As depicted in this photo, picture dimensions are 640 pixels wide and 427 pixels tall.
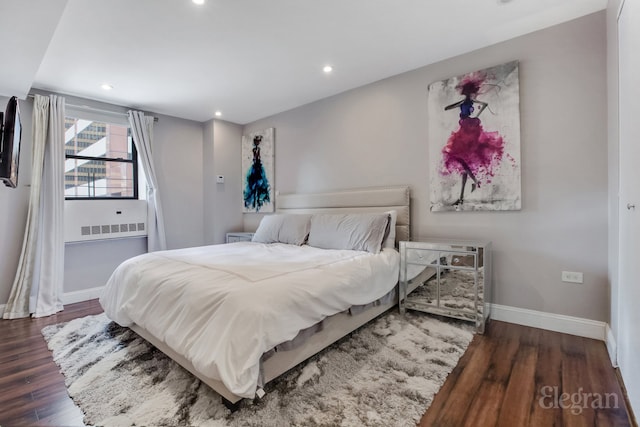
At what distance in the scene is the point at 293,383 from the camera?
1.78 m

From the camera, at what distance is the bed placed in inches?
59.1

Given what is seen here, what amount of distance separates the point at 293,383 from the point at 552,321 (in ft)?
7.30

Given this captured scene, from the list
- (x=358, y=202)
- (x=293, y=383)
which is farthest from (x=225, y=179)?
(x=293, y=383)

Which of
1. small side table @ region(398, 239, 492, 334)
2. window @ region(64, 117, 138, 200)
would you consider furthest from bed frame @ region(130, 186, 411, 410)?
window @ region(64, 117, 138, 200)

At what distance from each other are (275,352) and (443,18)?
2.72 m

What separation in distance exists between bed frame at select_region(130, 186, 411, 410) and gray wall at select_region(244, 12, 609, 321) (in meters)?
0.18

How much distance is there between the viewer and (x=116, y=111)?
3.97 meters

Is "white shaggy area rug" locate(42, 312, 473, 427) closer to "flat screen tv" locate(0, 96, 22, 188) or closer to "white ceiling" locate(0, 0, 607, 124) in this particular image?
"flat screen tv" locate(0, 96, 22, 188)

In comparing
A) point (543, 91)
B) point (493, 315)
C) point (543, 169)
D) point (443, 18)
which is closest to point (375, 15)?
point (443, 18)

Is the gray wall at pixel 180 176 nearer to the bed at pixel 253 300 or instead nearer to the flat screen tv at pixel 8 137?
the bed at pixel 253 300

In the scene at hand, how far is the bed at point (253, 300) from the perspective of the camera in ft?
4.92

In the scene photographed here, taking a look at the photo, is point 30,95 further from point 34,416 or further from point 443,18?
point 443,18

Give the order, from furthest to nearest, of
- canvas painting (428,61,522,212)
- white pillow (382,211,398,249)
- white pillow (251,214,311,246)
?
white pillow (251,214,311,246), white pillow (382,211,398,249), canvas painting (428,61,522,212)

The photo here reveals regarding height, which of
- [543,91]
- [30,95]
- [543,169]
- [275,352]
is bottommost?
[275,352]
